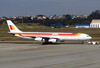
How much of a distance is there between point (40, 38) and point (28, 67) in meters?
38.2

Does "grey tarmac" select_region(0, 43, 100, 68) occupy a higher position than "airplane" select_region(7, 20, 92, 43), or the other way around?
"airplane" select_region(7, 20, 92, 43)

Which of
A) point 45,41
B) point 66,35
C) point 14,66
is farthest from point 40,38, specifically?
point 14,66

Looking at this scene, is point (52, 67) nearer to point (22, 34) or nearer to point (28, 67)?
point (28, 67)

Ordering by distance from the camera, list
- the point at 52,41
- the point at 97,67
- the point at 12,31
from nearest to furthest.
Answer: the point at 97,67 < the point at 52,41 < the point at 12,31

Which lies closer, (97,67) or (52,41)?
(97,67)

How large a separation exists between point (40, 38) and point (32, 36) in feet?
6.99

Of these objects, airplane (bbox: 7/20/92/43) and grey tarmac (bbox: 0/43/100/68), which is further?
airplane (bbox: 7/20/92/43)

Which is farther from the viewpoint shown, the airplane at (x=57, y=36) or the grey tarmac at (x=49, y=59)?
the airplane at (x=57, y=36)

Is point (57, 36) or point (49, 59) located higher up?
point (57, 36)

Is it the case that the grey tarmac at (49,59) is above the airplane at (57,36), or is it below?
below

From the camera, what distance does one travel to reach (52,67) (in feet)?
79.1

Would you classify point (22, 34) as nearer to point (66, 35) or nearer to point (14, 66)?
point (66, 35)

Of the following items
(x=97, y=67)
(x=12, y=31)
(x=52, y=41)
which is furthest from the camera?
(x=12, y=31)

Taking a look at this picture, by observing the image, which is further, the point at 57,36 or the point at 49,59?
the point at 57,36
